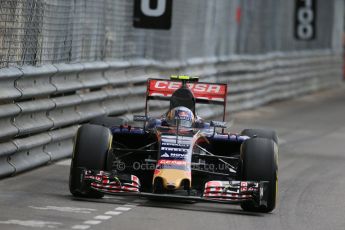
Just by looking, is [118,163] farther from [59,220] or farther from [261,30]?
[261,30]

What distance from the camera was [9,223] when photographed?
30.6 feet

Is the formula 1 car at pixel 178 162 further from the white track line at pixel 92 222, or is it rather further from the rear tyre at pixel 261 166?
the white track line at pixel 92 222

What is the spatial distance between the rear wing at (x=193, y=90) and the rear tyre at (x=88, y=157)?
1.73 meters

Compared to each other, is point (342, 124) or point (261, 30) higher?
point (261, 30)

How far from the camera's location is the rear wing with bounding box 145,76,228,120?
12938 millimetres

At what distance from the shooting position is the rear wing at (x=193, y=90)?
12.9m

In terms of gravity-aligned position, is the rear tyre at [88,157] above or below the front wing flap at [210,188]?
above

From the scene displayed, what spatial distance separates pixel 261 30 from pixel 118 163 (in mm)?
18963

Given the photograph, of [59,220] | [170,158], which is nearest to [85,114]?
[170,158]

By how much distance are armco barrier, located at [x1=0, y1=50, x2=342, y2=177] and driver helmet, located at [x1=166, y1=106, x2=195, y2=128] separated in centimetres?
180

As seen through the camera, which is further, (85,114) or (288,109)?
(288,109)

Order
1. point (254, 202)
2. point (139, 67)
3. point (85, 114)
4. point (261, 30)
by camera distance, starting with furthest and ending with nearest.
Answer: point (261, 30)
point (139, 67)
point (85, 114)
point (254, 202)

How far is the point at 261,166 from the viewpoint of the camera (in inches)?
439

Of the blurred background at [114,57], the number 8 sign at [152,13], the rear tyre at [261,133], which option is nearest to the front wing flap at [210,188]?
the blurred background at [114,57]
